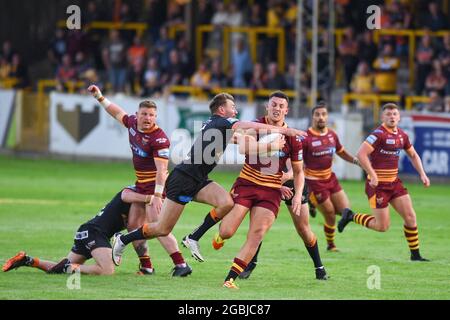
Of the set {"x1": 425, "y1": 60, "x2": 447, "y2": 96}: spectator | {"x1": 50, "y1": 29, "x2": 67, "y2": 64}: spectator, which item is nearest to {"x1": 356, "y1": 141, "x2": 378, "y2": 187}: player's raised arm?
{"x1": 425, "y1": 60, "x2": 447, "y2": 96}: spectator

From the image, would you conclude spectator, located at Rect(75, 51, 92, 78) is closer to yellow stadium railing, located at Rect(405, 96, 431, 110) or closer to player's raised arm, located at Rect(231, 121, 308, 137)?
yellow stadium railing, located at Rect(405, 96, 431, 110)

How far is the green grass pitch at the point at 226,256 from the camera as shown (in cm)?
1385

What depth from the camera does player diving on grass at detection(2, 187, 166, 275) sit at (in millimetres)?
15031

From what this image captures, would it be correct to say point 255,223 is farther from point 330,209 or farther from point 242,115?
point 242,115

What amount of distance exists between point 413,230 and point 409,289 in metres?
3.14

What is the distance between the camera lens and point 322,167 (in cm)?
1920

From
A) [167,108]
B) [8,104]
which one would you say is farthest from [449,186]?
[8,104]

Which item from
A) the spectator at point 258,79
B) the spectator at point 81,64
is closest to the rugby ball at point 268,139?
the spectator at point 258,79

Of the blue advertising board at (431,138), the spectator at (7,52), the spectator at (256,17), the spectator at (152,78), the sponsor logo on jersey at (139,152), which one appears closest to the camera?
the sponsor logo on jersey at (139,152)

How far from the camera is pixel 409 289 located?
14.3 m

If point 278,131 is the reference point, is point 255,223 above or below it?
below

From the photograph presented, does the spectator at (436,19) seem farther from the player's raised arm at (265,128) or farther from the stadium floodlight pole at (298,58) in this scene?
the player's raised arm at (265,128)

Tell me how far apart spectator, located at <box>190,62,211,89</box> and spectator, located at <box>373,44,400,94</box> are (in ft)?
17.5

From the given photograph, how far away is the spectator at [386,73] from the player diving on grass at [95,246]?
16.9m
